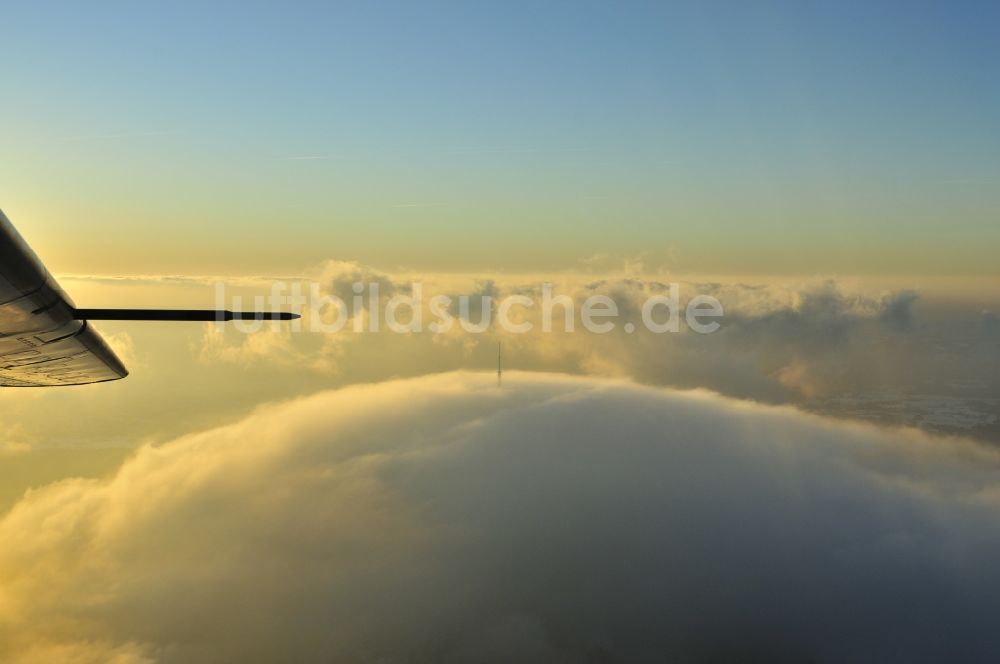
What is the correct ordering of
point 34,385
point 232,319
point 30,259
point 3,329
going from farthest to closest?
point 34,385
point 232,319
point 3,329
point 30,259

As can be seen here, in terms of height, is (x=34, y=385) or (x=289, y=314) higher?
(x=289, y=314)

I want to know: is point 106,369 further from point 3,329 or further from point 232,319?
point 232,319

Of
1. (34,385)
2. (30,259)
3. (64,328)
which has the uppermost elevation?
(30,259)

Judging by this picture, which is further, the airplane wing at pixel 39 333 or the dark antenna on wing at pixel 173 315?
the dark antenna on wing at pixel 173 315

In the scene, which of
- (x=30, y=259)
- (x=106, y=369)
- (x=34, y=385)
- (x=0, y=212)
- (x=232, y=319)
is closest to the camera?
(x=0, y=212)

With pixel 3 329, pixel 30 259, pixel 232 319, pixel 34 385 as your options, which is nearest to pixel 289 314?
pixel 232 319

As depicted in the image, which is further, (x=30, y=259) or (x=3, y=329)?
(x=3, y=329)

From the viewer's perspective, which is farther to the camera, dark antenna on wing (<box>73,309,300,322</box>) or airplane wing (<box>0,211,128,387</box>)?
dark antenna on wing (<box>73,309,300,322</box>)

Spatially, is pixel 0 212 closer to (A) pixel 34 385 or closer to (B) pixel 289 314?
(B) pixel 289 314
